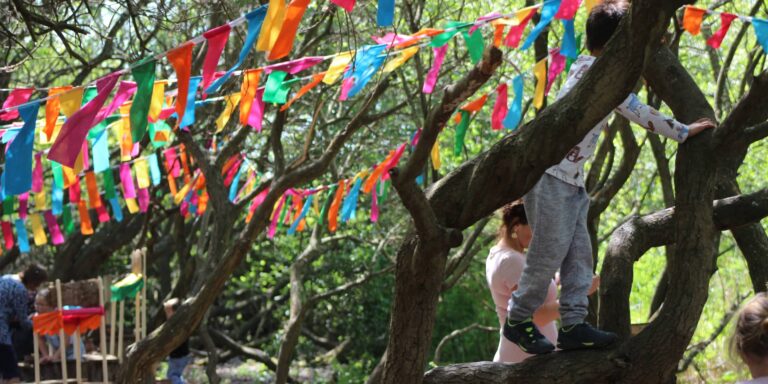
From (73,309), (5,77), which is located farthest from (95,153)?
(5,77)

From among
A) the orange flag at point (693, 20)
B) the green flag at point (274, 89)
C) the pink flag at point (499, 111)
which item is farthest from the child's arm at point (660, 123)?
the pink flag at point (499, 111)

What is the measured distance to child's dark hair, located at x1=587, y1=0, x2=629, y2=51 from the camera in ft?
11.7

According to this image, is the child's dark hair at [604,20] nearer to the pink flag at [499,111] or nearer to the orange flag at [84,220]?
the pink flag at [499,111]

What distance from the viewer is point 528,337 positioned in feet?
11.5

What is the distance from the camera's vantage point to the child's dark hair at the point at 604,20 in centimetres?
357

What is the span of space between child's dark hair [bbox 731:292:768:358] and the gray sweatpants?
99 centimetres

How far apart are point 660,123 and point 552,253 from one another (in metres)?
0.58

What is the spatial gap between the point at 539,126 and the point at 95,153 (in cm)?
407

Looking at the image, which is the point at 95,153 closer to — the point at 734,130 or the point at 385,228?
the point at 734,130

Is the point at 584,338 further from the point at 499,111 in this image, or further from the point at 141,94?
the point at 499,111

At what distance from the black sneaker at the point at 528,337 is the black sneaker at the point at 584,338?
6 cm

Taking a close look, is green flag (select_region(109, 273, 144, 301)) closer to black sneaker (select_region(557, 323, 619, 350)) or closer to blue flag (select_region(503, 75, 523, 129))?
blue flag (select_region(503, 75, 523, 129))

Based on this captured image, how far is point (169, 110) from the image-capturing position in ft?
21.2

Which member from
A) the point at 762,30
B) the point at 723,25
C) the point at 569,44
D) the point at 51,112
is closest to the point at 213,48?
the point at 51,112
